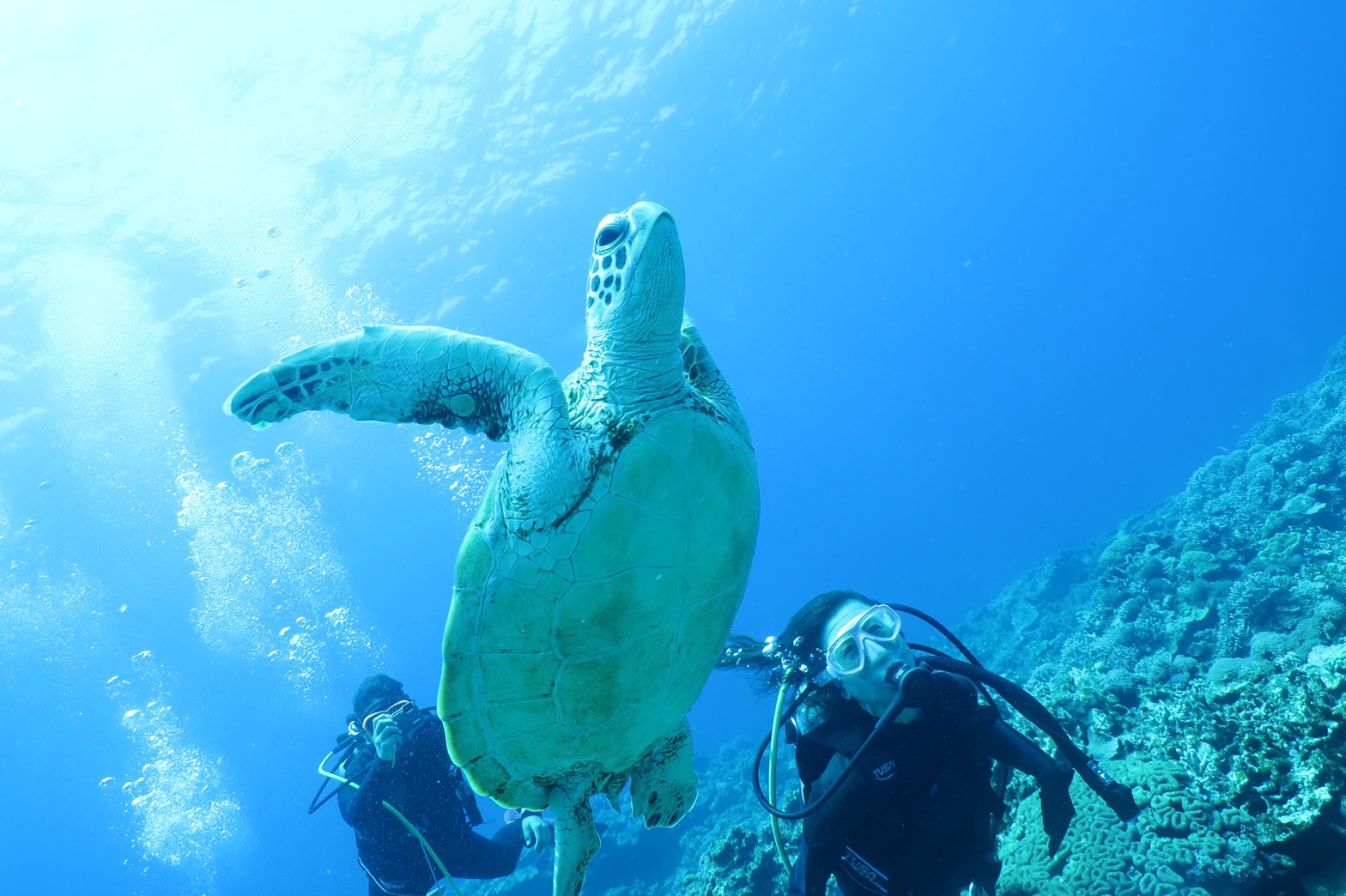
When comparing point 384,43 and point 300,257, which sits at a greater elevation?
point 300,257

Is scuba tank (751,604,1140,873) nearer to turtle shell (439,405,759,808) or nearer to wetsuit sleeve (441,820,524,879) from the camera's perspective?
turtle shell (439,405,759,808)

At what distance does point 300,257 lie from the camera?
2084cm

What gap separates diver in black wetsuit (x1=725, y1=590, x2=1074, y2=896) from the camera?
2506 millimetres

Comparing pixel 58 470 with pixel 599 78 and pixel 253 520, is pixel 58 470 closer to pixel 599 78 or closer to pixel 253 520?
pixel 253 520

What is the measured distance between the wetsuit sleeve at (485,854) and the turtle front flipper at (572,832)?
259 cm

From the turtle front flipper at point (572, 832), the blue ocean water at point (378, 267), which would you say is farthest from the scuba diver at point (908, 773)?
the blue ocean water at point (378, 267)

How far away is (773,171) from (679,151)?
8359 mm

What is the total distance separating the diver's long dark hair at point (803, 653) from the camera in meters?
2.85

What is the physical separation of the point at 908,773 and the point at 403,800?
4092mm

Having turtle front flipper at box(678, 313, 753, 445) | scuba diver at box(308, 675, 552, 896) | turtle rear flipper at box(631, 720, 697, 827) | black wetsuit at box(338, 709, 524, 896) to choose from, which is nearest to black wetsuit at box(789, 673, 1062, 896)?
turtle rear flipper at box(631, 720, 697, 827)

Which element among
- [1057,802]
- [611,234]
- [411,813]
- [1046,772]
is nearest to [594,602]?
[611,234]

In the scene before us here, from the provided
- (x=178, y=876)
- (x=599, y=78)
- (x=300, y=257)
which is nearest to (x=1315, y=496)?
(x=599, y=78)

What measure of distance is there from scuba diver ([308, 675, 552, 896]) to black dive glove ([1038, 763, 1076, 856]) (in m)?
3.49

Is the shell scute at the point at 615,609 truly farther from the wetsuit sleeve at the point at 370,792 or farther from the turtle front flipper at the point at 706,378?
the wetsuit sleeve at the point at 370,792
